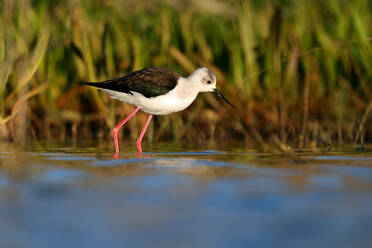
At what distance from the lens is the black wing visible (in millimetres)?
7000

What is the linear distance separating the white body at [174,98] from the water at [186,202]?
157 cm

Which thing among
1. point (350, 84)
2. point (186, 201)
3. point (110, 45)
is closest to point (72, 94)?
point (110, 45)

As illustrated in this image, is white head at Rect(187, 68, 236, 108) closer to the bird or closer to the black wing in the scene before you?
the bird

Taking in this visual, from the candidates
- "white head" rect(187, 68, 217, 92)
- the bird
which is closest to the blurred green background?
"white head" rect(187, 68, 217, 92)

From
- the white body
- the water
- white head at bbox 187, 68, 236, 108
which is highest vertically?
white head at bbox 187, 68, 236, 108

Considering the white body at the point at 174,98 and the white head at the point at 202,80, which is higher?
the white head at the point at 202,80

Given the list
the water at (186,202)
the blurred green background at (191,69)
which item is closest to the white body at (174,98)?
the blurred green background at (191,69)

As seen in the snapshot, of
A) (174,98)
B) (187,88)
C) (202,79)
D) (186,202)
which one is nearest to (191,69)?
(202,79)

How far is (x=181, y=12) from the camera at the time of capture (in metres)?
9.54

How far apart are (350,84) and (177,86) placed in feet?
8.38

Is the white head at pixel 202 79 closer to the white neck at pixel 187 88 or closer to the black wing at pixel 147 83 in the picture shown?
the white neck at pixel 187 88

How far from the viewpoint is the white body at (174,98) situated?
696 centimetres

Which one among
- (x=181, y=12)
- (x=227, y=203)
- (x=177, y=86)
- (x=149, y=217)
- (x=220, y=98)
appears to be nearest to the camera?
(x=149, y=217)

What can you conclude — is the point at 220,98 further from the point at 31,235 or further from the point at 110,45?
the point at 31,235
